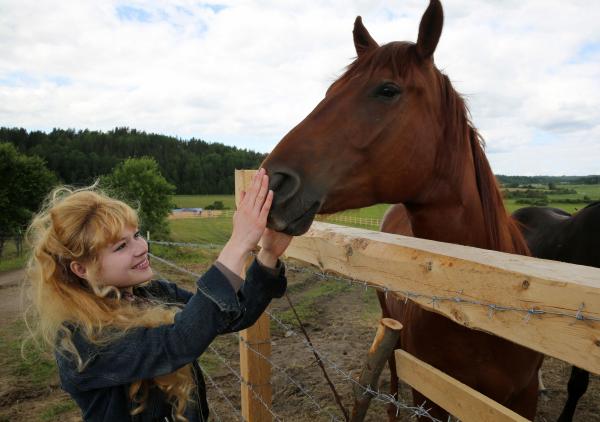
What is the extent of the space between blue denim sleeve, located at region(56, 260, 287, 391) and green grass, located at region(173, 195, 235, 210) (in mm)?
50263

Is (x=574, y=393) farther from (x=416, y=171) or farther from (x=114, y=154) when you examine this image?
(x=114, y=154)

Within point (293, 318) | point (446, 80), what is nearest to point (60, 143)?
point (293, 318)

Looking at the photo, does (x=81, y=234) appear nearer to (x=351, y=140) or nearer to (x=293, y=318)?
(x=351, y=140)

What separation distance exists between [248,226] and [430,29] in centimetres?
139

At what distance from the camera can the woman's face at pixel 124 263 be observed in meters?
1.46

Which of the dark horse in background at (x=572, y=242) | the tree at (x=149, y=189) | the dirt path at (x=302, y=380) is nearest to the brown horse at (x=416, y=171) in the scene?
→ the dark horse in background at (x=572, y=242)

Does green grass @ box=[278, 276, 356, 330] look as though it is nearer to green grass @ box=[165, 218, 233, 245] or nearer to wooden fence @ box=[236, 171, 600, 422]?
wooden fence @ box=[236, 171, 600, 422]

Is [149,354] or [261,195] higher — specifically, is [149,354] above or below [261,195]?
below

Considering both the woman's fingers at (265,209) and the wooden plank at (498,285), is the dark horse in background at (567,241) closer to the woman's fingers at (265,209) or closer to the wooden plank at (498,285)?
the wooden plank at (498,285)

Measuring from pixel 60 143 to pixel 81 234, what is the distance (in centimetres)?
→ 8405

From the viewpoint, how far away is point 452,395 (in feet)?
4.69

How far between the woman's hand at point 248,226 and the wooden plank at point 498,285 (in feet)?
1.64

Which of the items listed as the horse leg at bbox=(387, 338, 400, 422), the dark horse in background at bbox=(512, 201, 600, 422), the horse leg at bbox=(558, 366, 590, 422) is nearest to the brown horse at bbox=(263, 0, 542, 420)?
the horse leg at bbox=(387, 338, 400, 422)

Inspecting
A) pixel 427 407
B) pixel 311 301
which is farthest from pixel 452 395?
pixel 311 301
